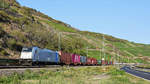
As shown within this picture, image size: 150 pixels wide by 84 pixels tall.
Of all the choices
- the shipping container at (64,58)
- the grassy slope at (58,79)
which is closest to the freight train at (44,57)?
the shipping container at (64,58)

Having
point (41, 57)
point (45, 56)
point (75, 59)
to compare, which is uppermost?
point (45, 56)

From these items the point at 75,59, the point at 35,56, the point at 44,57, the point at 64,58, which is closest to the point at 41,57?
the point at 44,57

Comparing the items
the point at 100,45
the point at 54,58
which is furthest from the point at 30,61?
the point at 100,45

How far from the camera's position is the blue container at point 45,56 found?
121 ft

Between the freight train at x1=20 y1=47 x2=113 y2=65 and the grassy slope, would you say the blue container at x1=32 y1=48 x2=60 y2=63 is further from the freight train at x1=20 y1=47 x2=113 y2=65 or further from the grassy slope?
the grassy slope

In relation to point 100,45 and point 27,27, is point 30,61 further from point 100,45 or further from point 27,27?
point 100,45

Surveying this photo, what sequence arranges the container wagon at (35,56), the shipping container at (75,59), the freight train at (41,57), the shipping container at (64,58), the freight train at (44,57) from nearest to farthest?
the freight train at (41,57) < the container wagon at (35,56) < the freight train at (44,57) < the shipping container at (64,58) < the shipping container at (75,59)

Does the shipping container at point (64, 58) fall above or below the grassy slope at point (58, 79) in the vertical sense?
above

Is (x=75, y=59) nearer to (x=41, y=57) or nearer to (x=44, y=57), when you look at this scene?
(x=44, y=57)

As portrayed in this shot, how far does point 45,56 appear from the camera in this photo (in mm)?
41094

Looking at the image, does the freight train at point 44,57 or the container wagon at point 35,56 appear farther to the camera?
the freight train at point 44,57

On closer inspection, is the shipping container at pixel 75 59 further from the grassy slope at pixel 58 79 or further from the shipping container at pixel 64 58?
the grassy slope at pixel 58 79

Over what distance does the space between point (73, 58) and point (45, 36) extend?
17.6 m

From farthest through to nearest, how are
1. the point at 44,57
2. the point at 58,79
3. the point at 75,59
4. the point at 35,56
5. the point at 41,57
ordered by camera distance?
the point at 75,59 → the point at 44,57 → the point at 41,57 → the point at 35,56 → the point at 58,79
